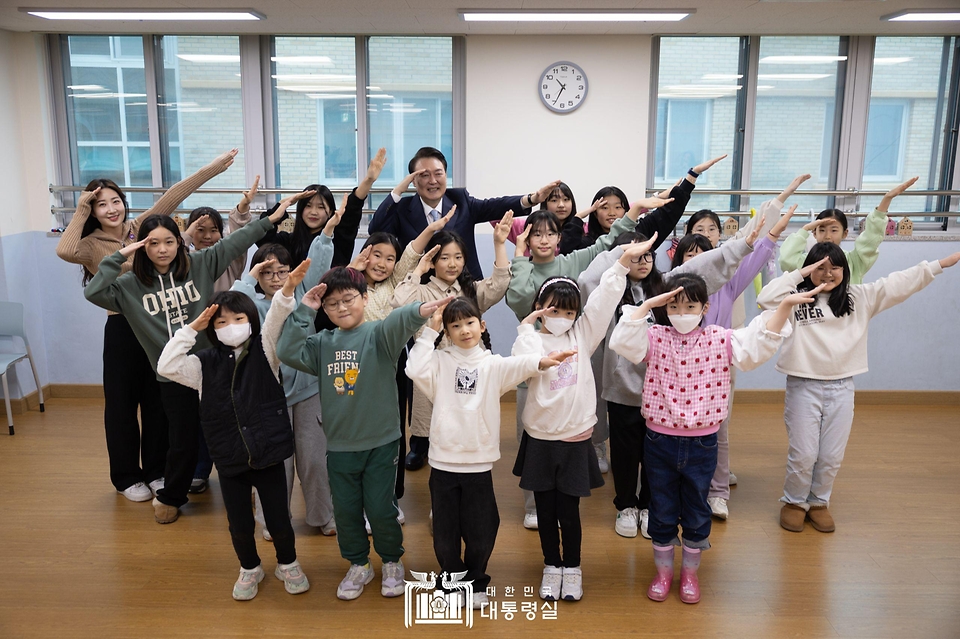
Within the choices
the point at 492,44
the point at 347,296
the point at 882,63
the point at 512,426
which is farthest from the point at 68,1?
the point at 882,63

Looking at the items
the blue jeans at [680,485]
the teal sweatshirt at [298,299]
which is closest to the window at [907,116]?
the blue jeans at [680,485]

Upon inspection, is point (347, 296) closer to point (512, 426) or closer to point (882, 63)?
point (512, 426)

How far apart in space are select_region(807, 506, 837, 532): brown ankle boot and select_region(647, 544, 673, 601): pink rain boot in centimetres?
101

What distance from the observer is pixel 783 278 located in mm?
3148

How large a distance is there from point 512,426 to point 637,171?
6.67 ft

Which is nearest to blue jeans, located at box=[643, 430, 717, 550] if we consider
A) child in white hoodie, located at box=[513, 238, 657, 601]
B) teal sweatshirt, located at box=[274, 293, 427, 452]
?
child in white hoodie, located at box=[513, 238, 657, 601]

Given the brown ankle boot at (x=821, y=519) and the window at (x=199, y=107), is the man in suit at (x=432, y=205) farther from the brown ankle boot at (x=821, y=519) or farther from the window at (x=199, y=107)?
the window at (x=199, y=107)

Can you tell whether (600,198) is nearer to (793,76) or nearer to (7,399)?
(793,76)

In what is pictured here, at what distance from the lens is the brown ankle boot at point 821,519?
11.1 feet

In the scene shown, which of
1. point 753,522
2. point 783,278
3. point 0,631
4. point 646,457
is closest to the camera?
point 0,631

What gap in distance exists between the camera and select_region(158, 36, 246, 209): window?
Result: 530cm

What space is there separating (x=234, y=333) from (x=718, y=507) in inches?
92.8

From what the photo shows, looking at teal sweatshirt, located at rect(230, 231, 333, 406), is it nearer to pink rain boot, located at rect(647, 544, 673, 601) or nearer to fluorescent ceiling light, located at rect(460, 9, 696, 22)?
pink rain boot, located at rect(647, 544, 673, 601)

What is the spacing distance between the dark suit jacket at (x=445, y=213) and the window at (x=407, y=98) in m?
1.59
